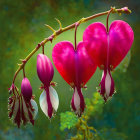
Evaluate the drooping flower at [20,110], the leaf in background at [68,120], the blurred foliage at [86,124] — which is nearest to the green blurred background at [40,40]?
the blurred foliage at [86,124]

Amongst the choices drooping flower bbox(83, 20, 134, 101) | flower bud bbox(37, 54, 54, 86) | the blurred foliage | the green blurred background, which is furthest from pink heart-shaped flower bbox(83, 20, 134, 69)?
the green blurred background

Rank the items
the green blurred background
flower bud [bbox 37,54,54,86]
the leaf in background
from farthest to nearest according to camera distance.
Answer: the green blurred background < the leaf in background < flower bud [bbox 37,54,54,86]

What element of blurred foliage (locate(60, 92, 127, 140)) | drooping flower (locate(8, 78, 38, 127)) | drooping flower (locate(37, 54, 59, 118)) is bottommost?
blurred foliage (locate(60, 92, 127, 140))

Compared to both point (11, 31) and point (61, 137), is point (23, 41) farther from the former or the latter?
point (61, 137)

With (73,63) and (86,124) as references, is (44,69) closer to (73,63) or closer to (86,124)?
(73,63)

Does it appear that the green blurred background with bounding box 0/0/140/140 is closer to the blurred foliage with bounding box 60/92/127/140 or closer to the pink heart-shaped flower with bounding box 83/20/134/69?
the blurred foliage with bounding box 60/92/127/140

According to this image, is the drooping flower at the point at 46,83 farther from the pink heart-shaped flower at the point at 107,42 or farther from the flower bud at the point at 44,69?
the pink heart-shaped flower at the point at 107,42
